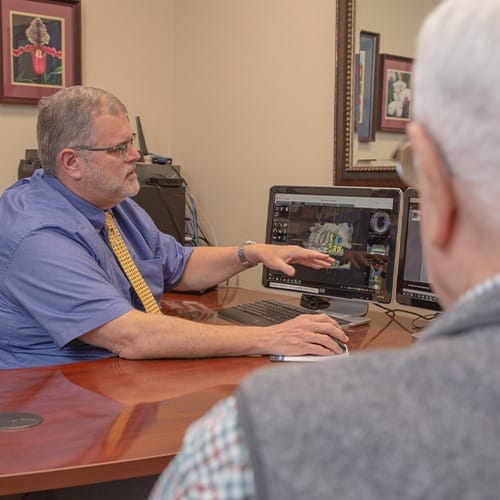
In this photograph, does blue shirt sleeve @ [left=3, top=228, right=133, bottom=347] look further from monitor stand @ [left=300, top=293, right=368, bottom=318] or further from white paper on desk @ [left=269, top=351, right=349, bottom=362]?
monitor stand @ [left=300, top=293, right=368, bottom=318]

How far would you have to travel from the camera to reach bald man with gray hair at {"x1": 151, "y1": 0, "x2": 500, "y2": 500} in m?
0.46

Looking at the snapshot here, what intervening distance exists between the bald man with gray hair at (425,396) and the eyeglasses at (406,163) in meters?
0.09

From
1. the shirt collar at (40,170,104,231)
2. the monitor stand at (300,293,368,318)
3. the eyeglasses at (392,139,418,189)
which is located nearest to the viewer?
the eyeglasses at (392,139,418,189)

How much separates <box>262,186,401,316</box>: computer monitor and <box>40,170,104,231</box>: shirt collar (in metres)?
0.61

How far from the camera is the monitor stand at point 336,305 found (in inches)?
81.6

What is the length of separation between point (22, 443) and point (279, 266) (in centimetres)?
104

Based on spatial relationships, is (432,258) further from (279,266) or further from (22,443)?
(279,266)

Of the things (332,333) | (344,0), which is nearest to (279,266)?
(332,333)

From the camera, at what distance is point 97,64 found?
2.96 meters

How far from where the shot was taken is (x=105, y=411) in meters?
1.26

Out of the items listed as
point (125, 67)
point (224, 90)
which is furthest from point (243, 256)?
point (125, 67)

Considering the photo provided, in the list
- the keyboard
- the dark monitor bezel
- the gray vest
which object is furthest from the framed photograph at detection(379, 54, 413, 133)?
the gray vest

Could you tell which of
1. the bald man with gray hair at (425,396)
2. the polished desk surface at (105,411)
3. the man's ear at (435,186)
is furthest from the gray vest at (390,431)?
the polished desk surface at (105,411)

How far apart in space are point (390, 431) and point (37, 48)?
2668mm
